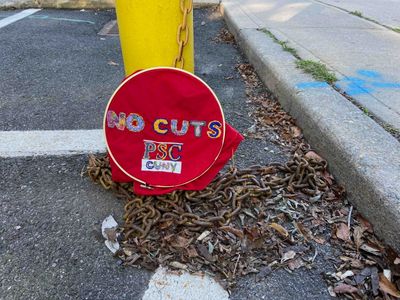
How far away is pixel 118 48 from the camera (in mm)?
4547

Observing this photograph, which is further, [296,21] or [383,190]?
[296,21]

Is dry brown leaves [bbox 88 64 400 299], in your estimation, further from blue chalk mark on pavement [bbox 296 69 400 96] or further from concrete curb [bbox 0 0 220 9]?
concrete curb [bbox 0 0 220 9]

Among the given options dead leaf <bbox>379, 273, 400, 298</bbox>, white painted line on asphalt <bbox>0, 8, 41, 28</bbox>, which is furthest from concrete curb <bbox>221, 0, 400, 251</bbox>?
white painted line on asphalt <bbox>0, 8, 41, 28</bbox>

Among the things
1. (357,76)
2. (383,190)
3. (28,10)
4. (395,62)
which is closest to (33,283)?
(383,190)

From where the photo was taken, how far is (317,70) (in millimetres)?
2918

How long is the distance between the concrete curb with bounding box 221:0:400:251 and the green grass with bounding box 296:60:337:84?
6cm

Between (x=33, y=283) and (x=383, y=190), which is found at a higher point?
(x=383, y=190)

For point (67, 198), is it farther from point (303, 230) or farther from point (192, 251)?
point (303, 230)

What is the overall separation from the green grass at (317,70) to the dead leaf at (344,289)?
1.78m

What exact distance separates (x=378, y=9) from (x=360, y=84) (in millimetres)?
4455

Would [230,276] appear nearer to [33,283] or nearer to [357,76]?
[33,283]

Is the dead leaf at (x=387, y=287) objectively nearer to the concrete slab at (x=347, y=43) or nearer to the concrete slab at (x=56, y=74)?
the concrete slab at (x=347, y=43)

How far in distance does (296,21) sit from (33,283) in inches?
195

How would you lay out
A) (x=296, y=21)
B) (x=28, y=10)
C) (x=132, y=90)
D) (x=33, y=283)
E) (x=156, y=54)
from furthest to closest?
1. (x=28, y=10)
2. (x=296, y=21)
3. (x=156, y=54)
4. (x=132, y=90)
5. (x=33, y=283)
